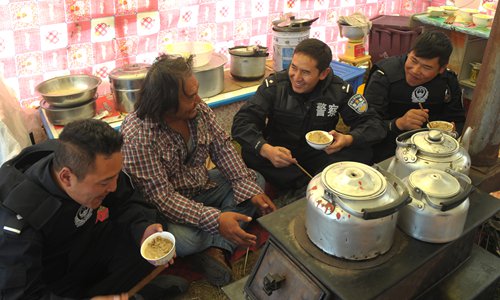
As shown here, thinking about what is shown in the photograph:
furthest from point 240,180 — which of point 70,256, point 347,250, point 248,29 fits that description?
point 248,29

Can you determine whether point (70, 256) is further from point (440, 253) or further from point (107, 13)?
point (107, 13)

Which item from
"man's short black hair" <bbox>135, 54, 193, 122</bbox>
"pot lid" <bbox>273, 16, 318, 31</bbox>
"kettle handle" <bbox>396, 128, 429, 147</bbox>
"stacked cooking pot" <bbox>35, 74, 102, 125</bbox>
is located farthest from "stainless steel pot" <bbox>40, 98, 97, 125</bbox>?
"kettle handle" <bbox>396, 128, 429, 147</bbox>

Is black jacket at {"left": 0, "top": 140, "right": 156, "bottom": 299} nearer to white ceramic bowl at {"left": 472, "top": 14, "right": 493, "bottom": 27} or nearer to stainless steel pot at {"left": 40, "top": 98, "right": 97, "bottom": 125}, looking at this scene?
stainless steel pot at {"left": 40, "top": 98, "right": 97, "bottom": 125}

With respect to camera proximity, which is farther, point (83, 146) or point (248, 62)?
point (248, 62)

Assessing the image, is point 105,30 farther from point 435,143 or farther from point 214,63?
point 435,143

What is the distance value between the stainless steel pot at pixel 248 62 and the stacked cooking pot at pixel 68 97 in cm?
121

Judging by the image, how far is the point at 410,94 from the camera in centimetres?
309

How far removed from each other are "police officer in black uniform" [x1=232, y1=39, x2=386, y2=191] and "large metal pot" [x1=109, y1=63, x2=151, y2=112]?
78cm

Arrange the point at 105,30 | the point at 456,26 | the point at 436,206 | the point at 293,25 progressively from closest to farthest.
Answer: the point at 436,206, the point at 105,30, the point at 293,25, the point at 456,26

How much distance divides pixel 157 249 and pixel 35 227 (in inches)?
19.1

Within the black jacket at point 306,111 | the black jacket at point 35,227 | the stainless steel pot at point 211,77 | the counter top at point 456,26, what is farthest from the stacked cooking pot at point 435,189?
the counter top at point 456,26

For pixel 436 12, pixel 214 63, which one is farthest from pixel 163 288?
pixel 436 12

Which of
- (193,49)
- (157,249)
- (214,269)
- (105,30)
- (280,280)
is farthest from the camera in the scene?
(193,49)

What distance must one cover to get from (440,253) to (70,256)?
1.59m
